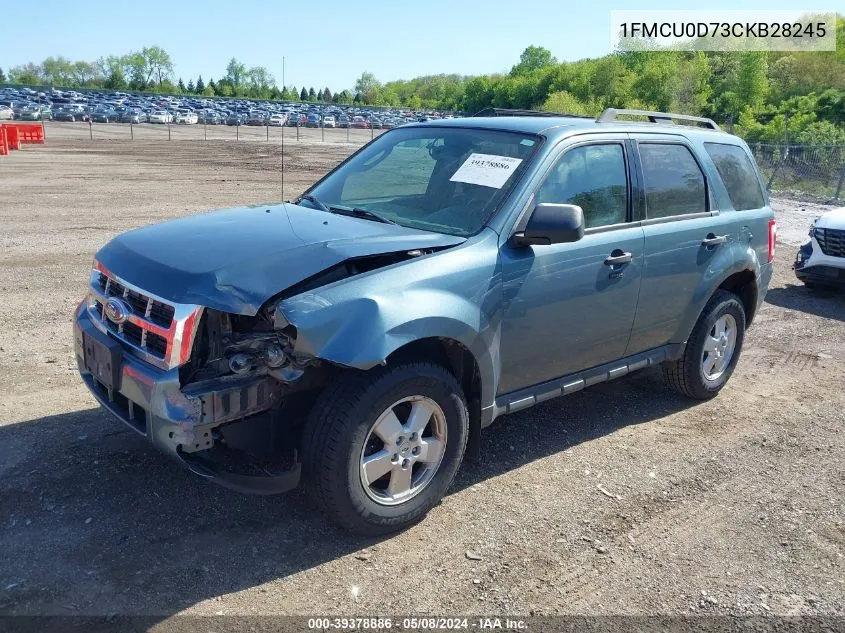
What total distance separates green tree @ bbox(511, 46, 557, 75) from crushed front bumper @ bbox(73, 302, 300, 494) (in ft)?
496

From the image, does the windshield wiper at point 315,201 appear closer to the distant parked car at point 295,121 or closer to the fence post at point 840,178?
the fence post at point 840,178

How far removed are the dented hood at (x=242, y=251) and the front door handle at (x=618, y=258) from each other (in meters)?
1.08

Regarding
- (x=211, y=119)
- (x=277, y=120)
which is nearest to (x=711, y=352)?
(x=211, y=119)

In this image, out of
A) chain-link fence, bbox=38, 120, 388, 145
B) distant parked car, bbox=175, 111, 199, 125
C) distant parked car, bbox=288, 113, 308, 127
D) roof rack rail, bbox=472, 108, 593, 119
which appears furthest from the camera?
distant parked car, bbox=288, 113, 308, 127

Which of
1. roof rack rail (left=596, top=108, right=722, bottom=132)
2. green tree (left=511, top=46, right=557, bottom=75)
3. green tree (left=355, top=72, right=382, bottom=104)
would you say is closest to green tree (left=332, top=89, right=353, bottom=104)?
green tree (left=355, top=72, right=382, bottom=104)

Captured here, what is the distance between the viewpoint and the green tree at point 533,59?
14738 centimetres

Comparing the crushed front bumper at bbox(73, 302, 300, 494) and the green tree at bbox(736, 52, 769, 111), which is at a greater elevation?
the green tree at bbox(736, 52, 769, 111)

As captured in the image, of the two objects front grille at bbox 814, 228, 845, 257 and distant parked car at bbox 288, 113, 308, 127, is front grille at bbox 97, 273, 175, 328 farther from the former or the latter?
distant parked car at bbox 288, 113, 308, 127

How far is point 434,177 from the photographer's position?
458 centimetres

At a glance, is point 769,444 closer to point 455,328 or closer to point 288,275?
point 455,328

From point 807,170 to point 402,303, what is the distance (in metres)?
24.2

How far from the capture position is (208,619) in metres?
3.07

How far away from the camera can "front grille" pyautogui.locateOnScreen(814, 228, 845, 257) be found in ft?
31.1

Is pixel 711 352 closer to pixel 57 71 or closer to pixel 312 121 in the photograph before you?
pixel 312 121
